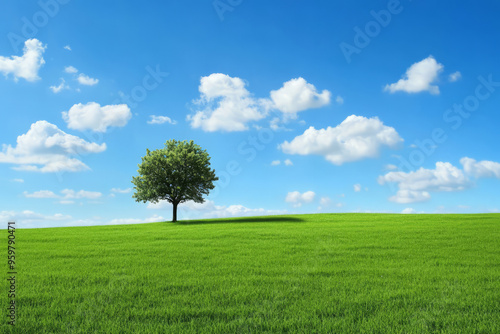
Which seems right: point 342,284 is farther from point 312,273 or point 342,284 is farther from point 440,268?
point 440,268

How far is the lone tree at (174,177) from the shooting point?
53.9m

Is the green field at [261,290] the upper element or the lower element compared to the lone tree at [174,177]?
lower

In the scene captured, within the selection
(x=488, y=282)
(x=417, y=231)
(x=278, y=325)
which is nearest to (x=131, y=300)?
(x=278, y=325)

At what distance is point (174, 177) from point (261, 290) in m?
45.4

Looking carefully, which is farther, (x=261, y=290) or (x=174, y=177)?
(x=174, y=177)

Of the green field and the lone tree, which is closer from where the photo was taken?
the green field

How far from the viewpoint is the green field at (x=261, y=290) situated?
8.16m

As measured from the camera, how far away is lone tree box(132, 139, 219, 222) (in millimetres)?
53938

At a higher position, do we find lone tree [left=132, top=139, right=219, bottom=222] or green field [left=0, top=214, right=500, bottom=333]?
lone tree [left=132, top=139, right=219, bottom=222]

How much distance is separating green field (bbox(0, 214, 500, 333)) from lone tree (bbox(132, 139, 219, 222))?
3405 cm

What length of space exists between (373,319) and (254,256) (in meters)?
9.89

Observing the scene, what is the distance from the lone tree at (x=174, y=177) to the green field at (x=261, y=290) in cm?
3405

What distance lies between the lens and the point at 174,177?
54469 mm

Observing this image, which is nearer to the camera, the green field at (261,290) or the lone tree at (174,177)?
the green field at (261,290)
